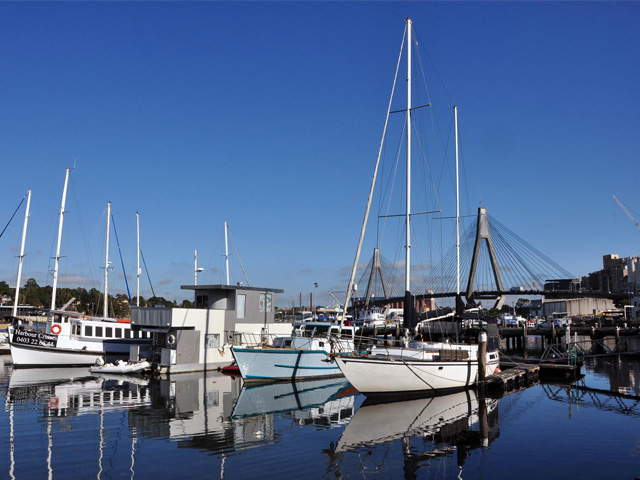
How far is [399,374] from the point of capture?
24609 mm

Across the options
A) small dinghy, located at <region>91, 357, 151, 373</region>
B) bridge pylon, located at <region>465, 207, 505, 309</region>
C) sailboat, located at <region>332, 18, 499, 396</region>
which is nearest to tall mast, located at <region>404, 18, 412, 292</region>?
sailboat, located at <region>332, 18, 499, 396</region>

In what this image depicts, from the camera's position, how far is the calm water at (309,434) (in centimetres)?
1369

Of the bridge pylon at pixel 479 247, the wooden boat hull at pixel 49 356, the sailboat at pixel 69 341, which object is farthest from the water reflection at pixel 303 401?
the bridge pylon at pixel 479 247

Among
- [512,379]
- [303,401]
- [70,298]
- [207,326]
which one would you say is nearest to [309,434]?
[303,401]

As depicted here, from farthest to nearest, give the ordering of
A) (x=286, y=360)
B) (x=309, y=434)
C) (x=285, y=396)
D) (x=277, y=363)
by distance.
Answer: (x=286, y=360) → (x=277, y=363) → (x=285, y=396) → (x=309, y=434)

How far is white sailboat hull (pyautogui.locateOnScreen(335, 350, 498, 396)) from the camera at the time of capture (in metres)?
24.0

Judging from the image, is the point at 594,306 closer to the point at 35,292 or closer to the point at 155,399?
the point at 155,399

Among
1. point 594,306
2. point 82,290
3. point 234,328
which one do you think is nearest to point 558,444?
point 234,328

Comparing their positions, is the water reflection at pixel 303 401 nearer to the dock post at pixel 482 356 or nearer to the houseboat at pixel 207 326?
the houseboat at pixel 207 326

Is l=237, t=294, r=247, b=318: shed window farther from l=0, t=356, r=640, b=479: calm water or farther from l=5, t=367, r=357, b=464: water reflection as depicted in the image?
l=0, t=356, r=640, b=479: calm water

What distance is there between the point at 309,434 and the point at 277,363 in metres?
13.4

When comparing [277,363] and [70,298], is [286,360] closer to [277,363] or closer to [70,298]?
[277,363]

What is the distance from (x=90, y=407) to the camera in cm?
2247

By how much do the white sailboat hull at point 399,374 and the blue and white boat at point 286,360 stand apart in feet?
15.4
